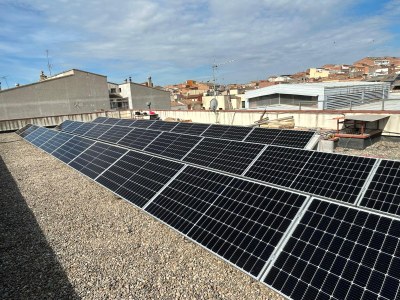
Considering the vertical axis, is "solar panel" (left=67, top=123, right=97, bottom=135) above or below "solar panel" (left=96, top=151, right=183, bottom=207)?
above

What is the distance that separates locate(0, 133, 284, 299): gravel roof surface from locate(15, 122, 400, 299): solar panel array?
2.82 feet

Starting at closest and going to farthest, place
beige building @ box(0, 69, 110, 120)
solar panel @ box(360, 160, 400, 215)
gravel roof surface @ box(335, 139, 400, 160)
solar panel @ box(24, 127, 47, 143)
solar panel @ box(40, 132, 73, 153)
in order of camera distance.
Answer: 1. solar panel @ box(360, 160, 400, 215)
2. gravel roof surface @ box(335, 139, 400, 160)
3. solar panel @ box(40, 132, 73, 153)
4. solar panel @ box(24, 127, 47, 143)
5. beige building @ box(0, 69, 110, 120)

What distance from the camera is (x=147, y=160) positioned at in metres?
11.8

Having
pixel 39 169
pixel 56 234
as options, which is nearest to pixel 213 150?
pixel 56 234

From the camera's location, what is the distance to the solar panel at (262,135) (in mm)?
15116

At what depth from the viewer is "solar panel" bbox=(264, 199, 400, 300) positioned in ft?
15.3

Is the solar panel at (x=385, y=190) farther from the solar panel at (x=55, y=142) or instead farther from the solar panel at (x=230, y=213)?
the solar panel at (x=55, y=142)

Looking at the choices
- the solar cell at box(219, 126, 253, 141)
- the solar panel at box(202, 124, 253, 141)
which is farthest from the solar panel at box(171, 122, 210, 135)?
the solar cell at box(219, 126, 253, 141)

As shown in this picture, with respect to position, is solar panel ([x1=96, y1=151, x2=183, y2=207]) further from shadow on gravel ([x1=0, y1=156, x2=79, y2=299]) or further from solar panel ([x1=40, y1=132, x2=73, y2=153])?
solar panel ([x1=40, y1=132, x2=73, y2=153])

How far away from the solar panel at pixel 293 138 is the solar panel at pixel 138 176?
250 inches

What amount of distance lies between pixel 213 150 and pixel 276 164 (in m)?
3.30

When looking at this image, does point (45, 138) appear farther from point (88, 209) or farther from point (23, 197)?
point (88, 209)

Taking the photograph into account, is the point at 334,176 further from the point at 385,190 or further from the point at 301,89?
the point at 301,89

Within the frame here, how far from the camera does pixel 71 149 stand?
1798cm
